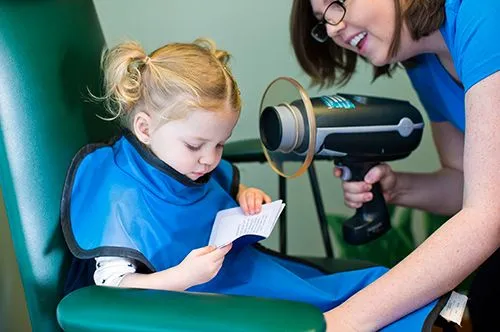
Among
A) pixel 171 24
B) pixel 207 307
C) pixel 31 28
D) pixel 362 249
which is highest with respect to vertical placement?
pixel 31 28

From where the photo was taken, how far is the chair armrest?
89 centimetres

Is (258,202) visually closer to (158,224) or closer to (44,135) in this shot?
(158,224)

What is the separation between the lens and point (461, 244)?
1090 millimetres

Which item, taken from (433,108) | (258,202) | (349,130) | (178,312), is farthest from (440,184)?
(178,312)

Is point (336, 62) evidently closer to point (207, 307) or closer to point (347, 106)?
point (347, 106)

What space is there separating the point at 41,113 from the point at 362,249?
1215mm

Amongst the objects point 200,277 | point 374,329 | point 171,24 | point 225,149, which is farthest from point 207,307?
point 171,24

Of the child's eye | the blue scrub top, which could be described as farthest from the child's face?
the blue scrub top

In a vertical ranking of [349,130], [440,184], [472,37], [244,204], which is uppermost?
[472,37]

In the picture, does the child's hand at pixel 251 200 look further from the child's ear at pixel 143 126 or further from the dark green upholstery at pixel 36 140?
the dark green upholstery at pixel 36 140

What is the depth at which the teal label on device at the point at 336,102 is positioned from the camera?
4.47 ft

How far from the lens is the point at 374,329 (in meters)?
1.13

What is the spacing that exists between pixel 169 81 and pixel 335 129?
343mm

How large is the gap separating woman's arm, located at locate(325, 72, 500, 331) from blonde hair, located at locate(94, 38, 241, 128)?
410 millimetres
